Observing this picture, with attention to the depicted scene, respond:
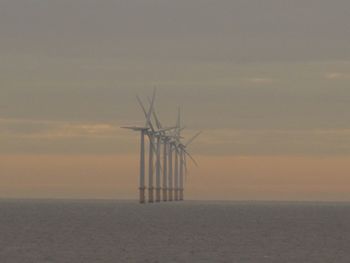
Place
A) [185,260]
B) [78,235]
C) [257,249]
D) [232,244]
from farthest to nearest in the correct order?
[78,235] → [232,244] → [257,249] → [185,260]

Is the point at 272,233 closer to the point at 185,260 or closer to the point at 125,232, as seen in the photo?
the point at 125,232

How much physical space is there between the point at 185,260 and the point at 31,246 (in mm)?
19002

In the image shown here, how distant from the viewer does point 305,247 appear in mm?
92062

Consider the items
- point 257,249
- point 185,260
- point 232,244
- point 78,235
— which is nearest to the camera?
point 185,260

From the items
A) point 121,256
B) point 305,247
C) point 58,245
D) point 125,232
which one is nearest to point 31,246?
point 58,245

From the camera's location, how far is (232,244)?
316ft

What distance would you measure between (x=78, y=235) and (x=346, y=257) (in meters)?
38.2

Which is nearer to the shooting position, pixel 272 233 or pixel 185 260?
pixel 185 260

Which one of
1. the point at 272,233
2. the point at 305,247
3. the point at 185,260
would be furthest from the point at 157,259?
the point at 272,233

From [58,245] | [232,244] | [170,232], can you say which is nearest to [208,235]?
[170,232]

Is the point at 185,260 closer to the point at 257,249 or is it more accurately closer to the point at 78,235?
the point at 257,249

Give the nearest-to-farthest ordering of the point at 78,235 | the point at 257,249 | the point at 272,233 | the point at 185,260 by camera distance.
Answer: the point at 185,260
the point at 257,249
the point at 78,235
the point at 272,233

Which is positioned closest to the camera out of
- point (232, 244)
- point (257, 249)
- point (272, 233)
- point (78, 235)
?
point (257, 249)

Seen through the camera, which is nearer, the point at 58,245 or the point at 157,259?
the point at 157,259
